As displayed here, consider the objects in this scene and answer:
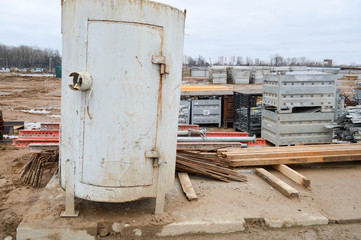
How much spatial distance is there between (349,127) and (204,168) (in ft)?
14.6

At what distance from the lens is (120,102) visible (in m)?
3.31

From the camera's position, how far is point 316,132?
815 centimetres

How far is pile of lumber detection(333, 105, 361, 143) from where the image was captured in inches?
288

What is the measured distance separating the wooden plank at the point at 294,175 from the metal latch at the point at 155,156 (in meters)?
2.67

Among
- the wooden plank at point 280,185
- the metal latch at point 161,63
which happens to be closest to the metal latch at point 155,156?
the metal latch at point 161,63

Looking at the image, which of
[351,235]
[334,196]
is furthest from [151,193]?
[334,196]

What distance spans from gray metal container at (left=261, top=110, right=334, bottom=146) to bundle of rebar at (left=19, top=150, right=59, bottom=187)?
5366mm

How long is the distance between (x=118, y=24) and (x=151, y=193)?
1935 millimetres

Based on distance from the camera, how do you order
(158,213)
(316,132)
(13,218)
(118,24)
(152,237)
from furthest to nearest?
(316,132) → (13,218) → (158,213) → (152,237) → (118,24)

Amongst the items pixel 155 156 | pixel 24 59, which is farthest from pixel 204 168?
pixel 24 59

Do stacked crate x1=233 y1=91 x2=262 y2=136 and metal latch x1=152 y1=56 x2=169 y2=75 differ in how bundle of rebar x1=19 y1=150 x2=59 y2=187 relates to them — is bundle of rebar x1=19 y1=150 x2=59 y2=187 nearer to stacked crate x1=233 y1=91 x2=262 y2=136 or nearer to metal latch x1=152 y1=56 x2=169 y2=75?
metal latch x1=152 y1=56 x2=169 y2=75

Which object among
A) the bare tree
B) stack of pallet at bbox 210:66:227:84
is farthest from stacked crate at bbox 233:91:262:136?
the bare tree

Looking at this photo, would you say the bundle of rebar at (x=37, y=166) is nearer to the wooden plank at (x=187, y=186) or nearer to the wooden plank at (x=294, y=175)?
the wooden plank at (x=187, y=186)

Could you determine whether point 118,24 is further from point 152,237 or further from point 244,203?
point 244,203
